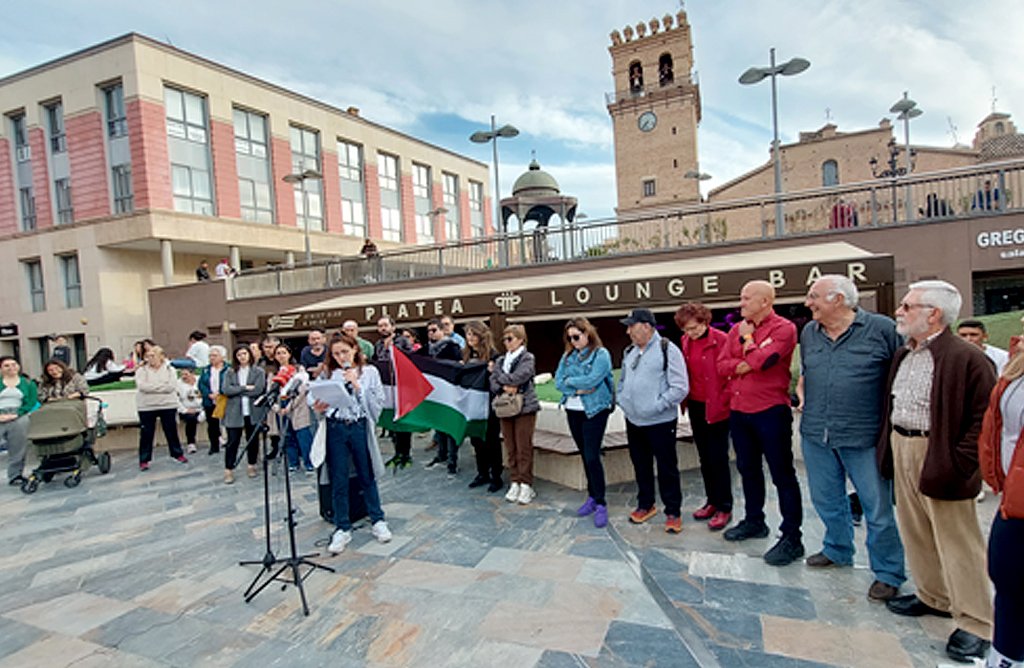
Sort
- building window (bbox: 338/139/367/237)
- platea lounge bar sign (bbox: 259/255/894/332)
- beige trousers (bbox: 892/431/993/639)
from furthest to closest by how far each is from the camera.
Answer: building window (bbox: 338/139/367/237), platea lounge bar sign (bbox: 259/255/894/332), beige trousers (bbox: 892/431/993/639)

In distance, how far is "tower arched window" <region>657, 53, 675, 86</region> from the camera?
4088cm

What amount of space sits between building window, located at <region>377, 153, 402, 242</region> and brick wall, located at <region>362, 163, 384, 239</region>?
1.56 ft

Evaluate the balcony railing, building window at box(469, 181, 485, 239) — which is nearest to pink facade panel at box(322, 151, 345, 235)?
building window at box(469, 181, 485, 239)

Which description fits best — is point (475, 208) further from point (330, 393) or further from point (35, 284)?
point (330, 393)

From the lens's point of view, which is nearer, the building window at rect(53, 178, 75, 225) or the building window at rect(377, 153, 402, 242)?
the building window at rect(53, 178, 75, 225)

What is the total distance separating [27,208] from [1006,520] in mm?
33077

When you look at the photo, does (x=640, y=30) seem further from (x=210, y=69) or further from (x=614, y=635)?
(x=614, y=635)

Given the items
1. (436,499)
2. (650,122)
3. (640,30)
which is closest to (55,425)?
(436,499)

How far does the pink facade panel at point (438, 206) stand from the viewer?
35969mm

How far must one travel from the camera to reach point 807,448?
364cm

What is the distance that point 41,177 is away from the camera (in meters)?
23.5

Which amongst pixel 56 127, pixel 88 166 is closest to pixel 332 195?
pixel 88 166

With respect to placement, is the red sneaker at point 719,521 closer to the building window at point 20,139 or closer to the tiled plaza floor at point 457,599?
the tiled plaza floor at point 457,599

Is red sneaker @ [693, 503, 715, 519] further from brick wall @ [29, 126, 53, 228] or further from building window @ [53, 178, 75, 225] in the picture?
brick wall @ [29, 126, 53, 228]
